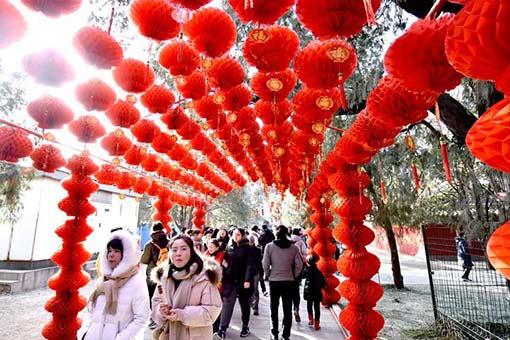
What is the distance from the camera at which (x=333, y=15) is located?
5.53 feet

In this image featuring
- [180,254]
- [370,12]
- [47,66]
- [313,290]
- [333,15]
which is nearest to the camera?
[370,12]

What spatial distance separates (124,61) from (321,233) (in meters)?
6.22

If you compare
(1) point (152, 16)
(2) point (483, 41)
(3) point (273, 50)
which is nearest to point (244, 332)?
(3) point (273, 50)

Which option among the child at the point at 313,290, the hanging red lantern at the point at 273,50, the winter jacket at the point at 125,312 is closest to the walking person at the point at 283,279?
the child at the point at 313,290

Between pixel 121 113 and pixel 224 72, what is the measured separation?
157 cm

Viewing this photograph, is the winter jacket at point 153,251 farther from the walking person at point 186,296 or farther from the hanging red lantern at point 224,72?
the hanging red lantern at point 224,72

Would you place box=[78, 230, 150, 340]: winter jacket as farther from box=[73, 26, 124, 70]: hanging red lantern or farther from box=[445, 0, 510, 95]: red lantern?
box=[445, 0, 510, 95]: red lantern

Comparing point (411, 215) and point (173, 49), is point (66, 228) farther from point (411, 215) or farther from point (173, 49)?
point (411, 215)

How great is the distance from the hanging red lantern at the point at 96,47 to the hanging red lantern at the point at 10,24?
0.41m

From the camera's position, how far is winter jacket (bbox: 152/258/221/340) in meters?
2.43

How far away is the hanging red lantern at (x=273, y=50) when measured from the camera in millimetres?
2305

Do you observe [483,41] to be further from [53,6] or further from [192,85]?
[192,85]

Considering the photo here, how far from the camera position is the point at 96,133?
4.10 meters

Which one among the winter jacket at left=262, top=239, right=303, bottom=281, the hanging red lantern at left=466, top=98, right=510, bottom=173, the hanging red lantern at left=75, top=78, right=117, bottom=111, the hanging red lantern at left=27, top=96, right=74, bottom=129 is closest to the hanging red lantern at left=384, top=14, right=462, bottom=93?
the hanging red lantern at left=466, top=98, right=510, bottom=173
